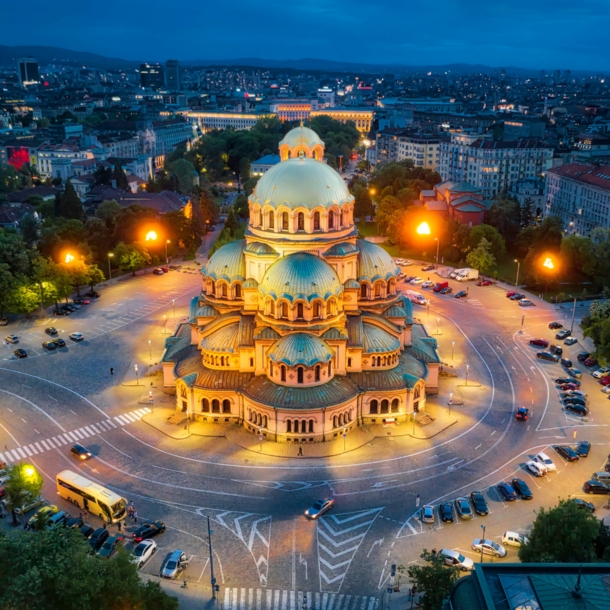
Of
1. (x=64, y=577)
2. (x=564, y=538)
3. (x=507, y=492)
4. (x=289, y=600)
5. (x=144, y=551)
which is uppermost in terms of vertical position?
(x=64, y=577)

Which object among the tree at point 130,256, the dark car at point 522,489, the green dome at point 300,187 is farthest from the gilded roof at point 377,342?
the tree at point 130,256

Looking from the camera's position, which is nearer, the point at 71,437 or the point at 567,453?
the point at 567,453

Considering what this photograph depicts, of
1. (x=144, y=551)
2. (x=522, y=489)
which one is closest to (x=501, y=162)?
(x=522, y=489)

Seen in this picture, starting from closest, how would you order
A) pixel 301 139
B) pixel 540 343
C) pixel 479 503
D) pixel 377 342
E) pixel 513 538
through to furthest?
pixel 513 538 < pixel 479 503 < pixel 377 342 < pixel 301 139 < pixel 540 343

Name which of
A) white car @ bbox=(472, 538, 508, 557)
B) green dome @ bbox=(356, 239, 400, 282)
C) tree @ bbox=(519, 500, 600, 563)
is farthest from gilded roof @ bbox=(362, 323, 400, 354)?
tree @ bbox=(519, 500, 600, 563)

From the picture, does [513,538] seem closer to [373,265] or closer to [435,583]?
[435,583]

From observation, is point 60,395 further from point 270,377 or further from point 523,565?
point 523,565

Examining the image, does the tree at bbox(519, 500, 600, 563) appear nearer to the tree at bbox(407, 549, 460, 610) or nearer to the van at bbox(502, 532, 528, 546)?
the van at bbox(502, 532, 528, 546)
